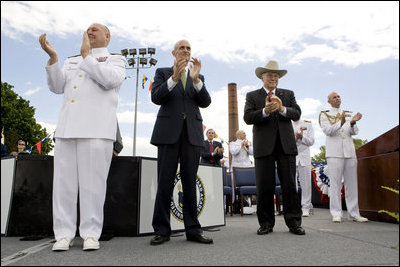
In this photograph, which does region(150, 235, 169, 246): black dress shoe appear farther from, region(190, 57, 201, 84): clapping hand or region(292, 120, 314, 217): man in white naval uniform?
region(292, 120, 314, 217): man in white naval uniform

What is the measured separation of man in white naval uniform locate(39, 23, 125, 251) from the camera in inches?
105

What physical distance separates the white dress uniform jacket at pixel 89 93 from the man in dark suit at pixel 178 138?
406 mm

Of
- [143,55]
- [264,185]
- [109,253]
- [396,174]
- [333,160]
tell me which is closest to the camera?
[109,253]

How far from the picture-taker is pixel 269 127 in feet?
11.9

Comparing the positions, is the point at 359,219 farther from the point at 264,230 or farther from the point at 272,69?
the point at 272,69

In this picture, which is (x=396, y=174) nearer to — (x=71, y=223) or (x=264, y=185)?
(x=264, y=185)

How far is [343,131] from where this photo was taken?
5.18m

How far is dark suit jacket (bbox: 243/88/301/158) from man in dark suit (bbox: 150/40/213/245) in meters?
0.73

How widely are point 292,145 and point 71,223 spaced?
89.6 inches

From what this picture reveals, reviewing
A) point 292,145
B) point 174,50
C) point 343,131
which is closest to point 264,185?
point 292,145

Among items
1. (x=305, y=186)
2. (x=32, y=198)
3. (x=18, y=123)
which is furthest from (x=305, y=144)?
(x=18, y=123)

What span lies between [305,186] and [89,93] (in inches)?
197

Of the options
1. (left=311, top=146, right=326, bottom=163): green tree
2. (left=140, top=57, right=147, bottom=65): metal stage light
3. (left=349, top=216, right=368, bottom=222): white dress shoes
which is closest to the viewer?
(left=349, top=216, right=368, bottom=222): white dress shoes

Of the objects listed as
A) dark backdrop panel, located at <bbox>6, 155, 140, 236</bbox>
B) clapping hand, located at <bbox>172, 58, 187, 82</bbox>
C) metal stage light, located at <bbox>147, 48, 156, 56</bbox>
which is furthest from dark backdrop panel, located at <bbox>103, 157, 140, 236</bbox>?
metal stage light, located at <bbox>147, 48, 156, 56</bbox>
